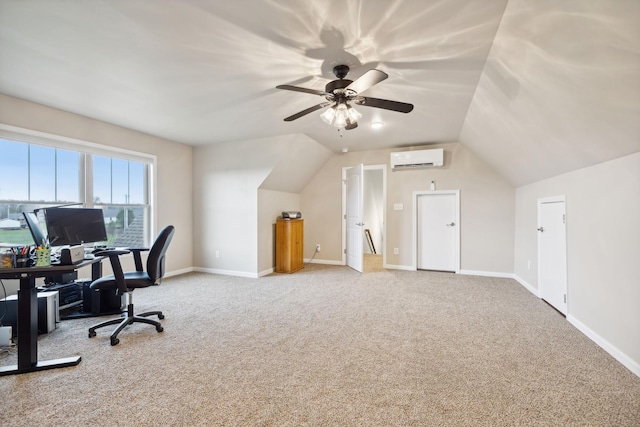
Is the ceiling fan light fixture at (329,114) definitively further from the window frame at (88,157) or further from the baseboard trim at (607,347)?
the window frame at (88,157)

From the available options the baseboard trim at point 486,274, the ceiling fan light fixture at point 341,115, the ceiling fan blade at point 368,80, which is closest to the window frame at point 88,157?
the ceiling fan light fixture at point 341,115

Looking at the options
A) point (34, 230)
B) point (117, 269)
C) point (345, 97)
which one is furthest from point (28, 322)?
point (345, 97)

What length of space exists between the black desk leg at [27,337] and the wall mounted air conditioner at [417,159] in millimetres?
5118

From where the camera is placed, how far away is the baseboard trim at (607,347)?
6.68 ft

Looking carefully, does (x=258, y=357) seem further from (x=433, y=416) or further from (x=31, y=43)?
(x=31, y=43)

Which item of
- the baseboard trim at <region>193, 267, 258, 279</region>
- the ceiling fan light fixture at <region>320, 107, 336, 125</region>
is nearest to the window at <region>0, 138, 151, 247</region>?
the baseboard trim at <region>193, 267, 258, 279</region>

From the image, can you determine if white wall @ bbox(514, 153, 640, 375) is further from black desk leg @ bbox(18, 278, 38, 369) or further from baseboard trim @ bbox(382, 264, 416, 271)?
black desk leg @ bbox(18, 278, 38, 369)

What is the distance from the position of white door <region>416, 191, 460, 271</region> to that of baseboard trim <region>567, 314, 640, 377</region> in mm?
2361

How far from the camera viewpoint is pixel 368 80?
81.5 inches

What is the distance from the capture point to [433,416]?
5.26 ft

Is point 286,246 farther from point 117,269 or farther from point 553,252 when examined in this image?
point 553,252

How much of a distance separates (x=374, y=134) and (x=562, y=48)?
3.01m

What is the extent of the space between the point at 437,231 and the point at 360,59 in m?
3.95

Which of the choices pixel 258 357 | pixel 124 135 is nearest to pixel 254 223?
pixel 124 135
